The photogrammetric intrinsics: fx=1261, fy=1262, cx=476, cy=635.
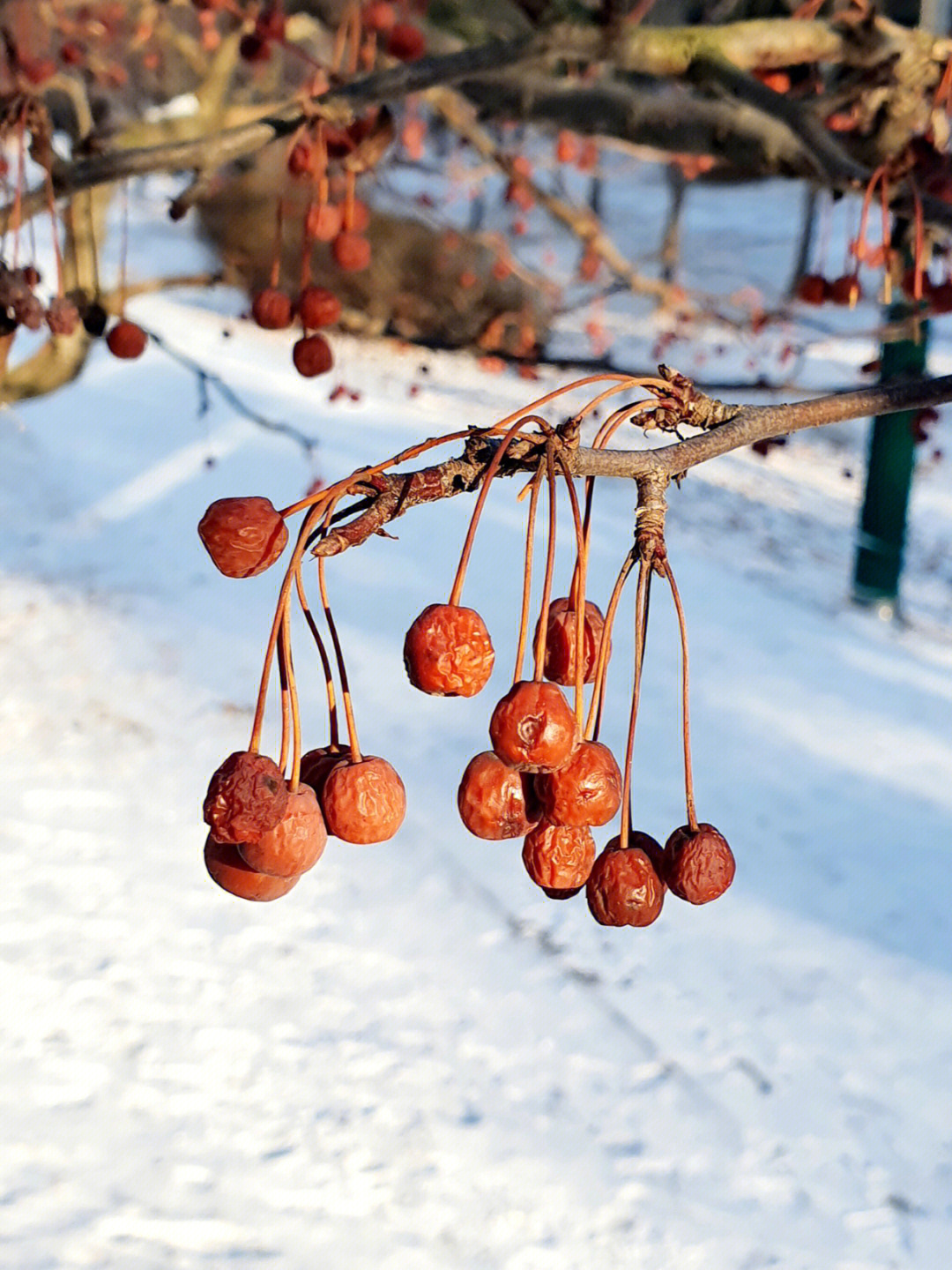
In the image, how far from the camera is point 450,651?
42.8 inches

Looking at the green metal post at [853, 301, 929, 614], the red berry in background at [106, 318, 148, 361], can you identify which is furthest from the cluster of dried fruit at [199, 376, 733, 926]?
the green metal post at [853, 301, 929, 614]

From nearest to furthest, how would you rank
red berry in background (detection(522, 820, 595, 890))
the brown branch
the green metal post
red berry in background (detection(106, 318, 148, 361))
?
the brown branch → red berry in background (detection(522, 820, 595, 890)) → red berry in background (detection(106, 318, 148, 361)) → the green metal post

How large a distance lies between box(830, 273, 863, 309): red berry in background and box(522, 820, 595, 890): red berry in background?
2.06 metres

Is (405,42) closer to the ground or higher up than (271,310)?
higher up

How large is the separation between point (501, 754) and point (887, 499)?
21.5 feet

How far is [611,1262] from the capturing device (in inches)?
130

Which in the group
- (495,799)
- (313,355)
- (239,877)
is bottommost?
(239,877)

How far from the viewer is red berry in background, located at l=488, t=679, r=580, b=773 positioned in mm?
1073

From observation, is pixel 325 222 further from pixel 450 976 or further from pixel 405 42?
pixel 450 976

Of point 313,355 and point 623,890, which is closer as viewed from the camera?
point 623,890

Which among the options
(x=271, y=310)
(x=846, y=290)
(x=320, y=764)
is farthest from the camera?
(x=846, y=290)

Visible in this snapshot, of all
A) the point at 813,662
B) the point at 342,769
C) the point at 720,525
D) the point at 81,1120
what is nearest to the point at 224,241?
the point at 720,525

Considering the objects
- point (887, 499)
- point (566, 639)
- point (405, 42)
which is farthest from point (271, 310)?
point (887, 499)

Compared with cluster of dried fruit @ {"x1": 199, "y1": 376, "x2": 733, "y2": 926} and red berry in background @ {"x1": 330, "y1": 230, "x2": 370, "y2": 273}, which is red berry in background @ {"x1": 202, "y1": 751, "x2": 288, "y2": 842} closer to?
cluster of dried fruit @ {"x1": 199, "y1": 376, "x2": 733, "y2": 926}
